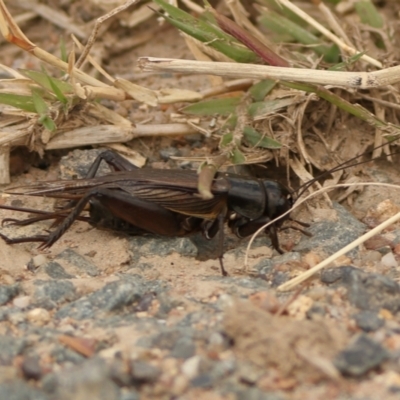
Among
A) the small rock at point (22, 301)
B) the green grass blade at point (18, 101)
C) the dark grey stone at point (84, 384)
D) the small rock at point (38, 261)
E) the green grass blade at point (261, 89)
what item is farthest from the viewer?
the green grass blade at point (261, 89)

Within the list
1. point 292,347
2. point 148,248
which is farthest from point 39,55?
point 292,347

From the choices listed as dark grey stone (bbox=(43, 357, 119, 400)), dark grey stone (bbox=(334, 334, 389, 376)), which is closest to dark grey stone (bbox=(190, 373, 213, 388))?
dark grey stone (bbox=(43, 357, 119, 400))

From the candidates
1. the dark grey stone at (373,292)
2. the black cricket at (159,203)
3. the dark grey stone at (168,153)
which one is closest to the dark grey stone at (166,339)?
the dark grey stone at (373,292)

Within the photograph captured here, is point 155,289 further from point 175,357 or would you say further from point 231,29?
point 231,29

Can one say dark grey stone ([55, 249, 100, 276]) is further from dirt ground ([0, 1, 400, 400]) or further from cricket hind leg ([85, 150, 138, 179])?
cricket hind leg ([85, 150, 138, 179])

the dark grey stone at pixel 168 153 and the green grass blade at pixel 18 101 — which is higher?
the green grass blade at pixel 18 101

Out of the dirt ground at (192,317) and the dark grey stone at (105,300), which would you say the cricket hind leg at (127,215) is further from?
the dark grey stone at (105,300)
